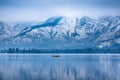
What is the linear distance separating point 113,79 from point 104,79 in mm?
2402

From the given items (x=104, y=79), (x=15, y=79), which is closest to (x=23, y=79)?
(x=15, y=79)

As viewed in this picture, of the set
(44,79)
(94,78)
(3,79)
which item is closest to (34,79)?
(44,79)

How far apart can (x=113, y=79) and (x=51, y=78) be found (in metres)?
15.9

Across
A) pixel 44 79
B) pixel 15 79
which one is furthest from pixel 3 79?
pixel 44 79

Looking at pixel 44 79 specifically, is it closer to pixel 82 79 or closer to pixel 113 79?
pixel 82 79

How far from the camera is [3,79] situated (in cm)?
7981

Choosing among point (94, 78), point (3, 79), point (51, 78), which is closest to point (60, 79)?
point (51, 78)

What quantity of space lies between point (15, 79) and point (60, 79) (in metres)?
11.3

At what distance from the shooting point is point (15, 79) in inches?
3157

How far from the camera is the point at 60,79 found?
269 ft

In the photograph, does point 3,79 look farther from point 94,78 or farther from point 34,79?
point 94,78

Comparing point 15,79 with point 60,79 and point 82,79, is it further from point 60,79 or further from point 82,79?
point 82,79

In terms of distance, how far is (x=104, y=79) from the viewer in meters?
80.9

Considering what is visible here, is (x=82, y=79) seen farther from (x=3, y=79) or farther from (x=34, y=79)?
(x=3, y=79)
